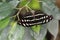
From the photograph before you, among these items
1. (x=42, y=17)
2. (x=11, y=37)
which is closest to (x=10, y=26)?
(x=11, y=37)

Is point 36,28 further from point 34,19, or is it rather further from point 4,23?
point 4,23

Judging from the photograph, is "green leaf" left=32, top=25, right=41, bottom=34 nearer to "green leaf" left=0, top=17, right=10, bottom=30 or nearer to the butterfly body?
the butterfly body

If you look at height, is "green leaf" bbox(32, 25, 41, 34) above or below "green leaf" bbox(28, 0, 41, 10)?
below

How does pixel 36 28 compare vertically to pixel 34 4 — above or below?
below

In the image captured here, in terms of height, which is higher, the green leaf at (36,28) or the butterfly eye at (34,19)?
the butterfly eye at (34,19)

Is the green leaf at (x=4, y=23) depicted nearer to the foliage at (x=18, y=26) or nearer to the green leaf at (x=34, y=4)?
the foliage at (x=18, y=26)

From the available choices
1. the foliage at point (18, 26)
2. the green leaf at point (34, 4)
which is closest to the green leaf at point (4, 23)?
the foliage at point (18, 26)

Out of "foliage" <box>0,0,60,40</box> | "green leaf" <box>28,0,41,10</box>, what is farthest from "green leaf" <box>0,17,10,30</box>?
"green leaf" <box>28,0,41,10</box>

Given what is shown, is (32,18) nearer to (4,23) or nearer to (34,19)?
(34,19)

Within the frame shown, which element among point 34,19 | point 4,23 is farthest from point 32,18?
point 4,23
